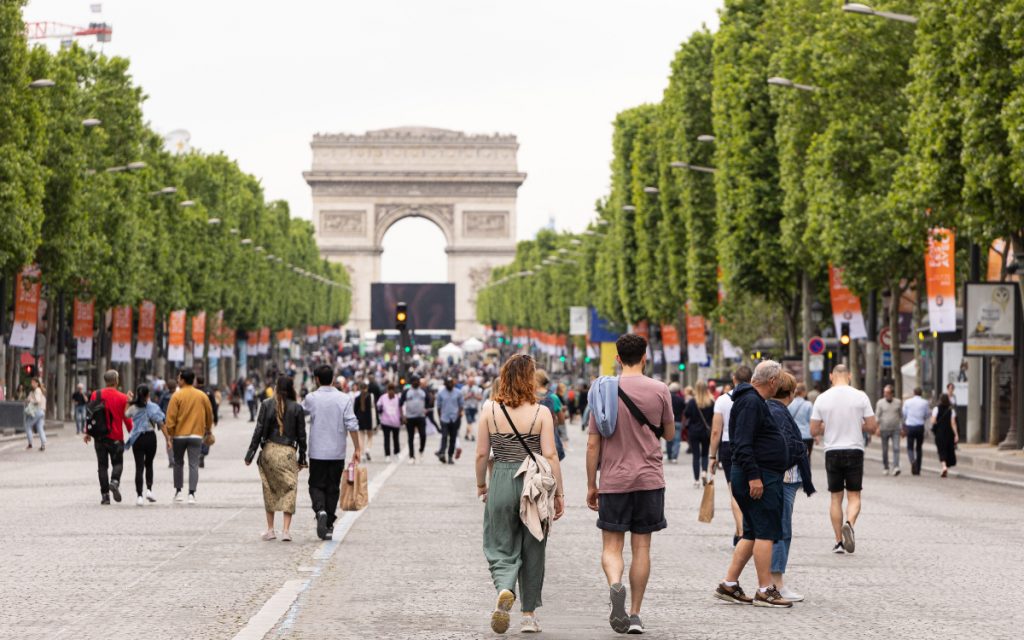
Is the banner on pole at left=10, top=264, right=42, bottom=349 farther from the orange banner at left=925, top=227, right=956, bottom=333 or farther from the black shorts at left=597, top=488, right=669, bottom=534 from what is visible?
the black shorts at left=597, top=488, right=669, bottom=534

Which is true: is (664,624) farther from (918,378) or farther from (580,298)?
(580,298)

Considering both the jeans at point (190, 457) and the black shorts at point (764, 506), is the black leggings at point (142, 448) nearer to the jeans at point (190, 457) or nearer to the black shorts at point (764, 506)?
the jeans at point (190, 457)

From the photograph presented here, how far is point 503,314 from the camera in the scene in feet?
512

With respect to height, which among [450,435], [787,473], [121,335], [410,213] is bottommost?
[450,435]

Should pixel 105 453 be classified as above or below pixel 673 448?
above

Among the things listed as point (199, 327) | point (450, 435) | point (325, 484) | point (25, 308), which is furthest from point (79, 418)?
point (325, 484)

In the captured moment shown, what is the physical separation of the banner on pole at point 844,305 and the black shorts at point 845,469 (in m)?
30.2

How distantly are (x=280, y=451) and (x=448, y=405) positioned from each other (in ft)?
63.6

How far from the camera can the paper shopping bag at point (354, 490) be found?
1797 cm

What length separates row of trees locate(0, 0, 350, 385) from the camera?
144 feet

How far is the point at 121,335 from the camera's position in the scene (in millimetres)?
61688

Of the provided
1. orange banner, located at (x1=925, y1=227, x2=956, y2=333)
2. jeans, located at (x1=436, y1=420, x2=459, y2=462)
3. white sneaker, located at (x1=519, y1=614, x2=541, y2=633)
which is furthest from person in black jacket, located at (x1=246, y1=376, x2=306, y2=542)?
orange banner, located at (x1=925, y1=227, x2=956, y2=333)

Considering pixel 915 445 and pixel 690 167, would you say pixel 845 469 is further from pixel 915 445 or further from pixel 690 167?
pixel 690 167

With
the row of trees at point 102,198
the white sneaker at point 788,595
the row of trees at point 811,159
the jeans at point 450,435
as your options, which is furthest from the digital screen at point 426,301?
the white sneaker at point 788,595
